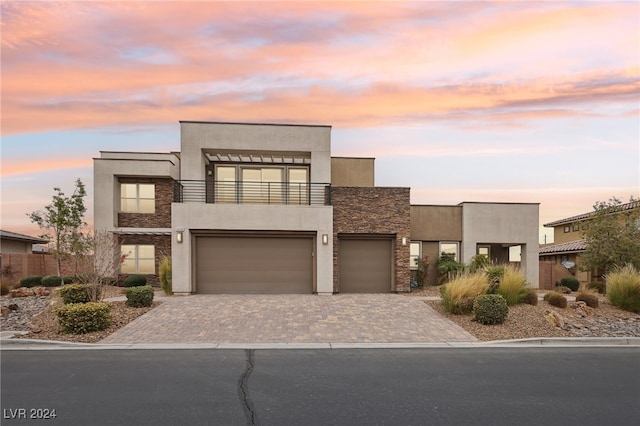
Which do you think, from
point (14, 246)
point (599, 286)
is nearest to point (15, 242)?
point (14, 246)

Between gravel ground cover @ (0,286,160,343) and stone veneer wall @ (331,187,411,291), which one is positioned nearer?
gravel ground cover @ (0,286,160,343)

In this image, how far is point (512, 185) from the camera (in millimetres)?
22859

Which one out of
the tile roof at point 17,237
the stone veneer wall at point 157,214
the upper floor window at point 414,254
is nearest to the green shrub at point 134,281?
the stone veneer wall at point 157,214

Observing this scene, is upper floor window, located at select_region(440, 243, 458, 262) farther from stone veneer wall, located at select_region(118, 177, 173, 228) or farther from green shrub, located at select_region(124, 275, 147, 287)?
green shrub, located at select_region(124, 275, 147, 287)

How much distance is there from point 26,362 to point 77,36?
8.89m

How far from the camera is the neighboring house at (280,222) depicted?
16672 millimetres

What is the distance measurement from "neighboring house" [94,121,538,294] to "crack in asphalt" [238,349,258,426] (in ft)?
28.6

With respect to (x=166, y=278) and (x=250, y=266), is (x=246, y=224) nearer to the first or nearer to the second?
(x=250, y=266)

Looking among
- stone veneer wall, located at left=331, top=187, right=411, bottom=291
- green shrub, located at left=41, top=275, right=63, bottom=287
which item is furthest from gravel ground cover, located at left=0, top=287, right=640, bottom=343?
green shrub, located at left=41, top=275, right=63, bottom=287

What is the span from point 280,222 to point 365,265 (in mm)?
4484

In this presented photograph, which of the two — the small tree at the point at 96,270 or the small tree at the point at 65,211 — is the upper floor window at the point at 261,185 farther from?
the small tree at the point at 65,211

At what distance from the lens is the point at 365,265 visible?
18.0 meters

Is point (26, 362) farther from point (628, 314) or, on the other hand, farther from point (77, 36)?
point (628, 314)

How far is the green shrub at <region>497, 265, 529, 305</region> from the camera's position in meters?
12.8
